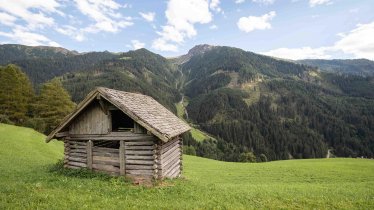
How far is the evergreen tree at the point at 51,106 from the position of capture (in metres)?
65.2

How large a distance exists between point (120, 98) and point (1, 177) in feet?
29.6

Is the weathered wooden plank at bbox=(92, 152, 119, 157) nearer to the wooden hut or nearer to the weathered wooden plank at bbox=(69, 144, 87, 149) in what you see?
the wooden hut

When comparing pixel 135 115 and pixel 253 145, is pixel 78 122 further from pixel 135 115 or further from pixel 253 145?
pixel 253 145

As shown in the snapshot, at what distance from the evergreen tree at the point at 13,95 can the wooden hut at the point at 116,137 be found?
49294mm

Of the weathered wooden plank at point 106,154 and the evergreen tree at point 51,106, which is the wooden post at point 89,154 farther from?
the evergreen tree at point 51,106

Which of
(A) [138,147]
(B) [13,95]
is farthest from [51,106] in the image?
(A) [138,147]

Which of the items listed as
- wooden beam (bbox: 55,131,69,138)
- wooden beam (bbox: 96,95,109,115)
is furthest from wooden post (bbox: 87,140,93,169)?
wooden beam (bbox: 96,95,109,115)

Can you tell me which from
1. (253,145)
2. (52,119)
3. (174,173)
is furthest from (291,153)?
(174,173)

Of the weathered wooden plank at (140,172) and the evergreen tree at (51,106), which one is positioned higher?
the evergreen tree at (51,106)

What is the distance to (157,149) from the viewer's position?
1920cm

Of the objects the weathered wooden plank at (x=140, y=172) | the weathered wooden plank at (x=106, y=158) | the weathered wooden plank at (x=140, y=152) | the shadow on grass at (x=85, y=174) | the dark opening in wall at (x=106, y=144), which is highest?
the dark opening in wall at (x=106, y=144)

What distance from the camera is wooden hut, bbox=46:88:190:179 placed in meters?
19.0

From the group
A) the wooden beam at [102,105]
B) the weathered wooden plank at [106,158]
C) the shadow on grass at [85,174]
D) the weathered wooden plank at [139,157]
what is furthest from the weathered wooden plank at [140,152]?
the wooden beam at [102,105]

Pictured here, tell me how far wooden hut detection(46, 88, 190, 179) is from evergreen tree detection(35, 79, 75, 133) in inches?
1889
